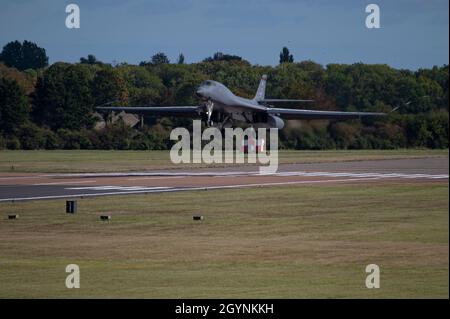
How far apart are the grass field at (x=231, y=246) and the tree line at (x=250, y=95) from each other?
25.5m

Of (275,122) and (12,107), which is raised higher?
(12,107)

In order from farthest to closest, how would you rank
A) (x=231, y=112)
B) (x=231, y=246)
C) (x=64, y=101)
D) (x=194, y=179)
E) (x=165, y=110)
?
(x=64, y=101)
(x=165, y=110)
(x=231, y=112)
(x=194, y=179)
(x=231, y=246)

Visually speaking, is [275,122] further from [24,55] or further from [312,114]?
[24,55]

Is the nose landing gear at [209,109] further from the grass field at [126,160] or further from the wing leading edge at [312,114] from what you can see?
the wing leading edge at [312,114]

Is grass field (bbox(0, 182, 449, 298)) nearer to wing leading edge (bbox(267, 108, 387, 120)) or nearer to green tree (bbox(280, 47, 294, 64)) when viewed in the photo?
wing leading edge (bbox(267, 108, 387, 120))

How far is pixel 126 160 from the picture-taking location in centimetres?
6209

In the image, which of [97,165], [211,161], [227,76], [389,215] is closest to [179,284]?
[389,215]

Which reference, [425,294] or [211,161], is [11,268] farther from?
[211,161]

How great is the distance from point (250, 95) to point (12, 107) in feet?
71.3

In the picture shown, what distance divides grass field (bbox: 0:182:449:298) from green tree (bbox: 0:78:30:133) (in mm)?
52496

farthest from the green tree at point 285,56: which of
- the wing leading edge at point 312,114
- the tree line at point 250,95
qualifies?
the wing leading edge at point 312,114

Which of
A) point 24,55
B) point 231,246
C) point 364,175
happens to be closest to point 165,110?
point 364,175

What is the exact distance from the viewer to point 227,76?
4242 inches

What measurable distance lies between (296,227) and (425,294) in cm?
967
